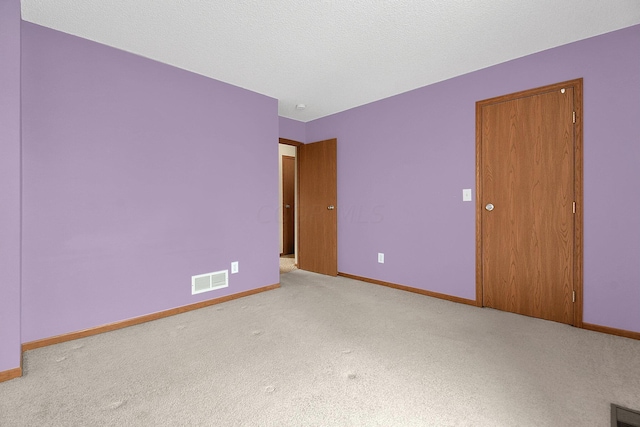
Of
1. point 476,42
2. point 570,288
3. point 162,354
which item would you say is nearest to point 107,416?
point 162,354

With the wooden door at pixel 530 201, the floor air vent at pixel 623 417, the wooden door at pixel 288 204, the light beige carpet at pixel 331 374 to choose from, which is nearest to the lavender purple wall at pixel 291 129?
the wooden door at pixel 288 204

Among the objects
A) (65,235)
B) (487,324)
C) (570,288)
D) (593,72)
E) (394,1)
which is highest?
(394,1)

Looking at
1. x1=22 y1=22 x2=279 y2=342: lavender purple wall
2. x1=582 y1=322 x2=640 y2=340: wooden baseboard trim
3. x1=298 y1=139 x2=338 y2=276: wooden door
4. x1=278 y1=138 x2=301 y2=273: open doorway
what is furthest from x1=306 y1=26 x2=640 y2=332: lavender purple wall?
x1=278 y1=138 x2=301 y2=273: open doorway

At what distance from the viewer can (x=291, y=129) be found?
4.41 m

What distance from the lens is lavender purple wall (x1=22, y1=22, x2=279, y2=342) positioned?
2.11 m

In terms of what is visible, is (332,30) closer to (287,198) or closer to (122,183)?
(122,183)

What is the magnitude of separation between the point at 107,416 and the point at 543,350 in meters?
2.59

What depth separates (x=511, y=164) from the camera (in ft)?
8.86

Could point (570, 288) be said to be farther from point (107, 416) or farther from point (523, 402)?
point (107, 416)

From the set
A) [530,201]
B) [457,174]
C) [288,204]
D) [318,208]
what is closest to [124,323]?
Result: [318,208]

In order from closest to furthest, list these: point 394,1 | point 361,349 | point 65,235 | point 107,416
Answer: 1. point 107,416
2. point 394,1
3. point 361,349
4. point 65,235

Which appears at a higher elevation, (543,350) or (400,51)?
(400,51)

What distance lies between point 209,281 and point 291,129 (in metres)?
2.50

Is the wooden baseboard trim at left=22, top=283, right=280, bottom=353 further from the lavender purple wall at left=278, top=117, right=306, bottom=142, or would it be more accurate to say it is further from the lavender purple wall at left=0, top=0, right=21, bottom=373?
the lavender purple wall at left=278, top=117, right=306, bottom=142
